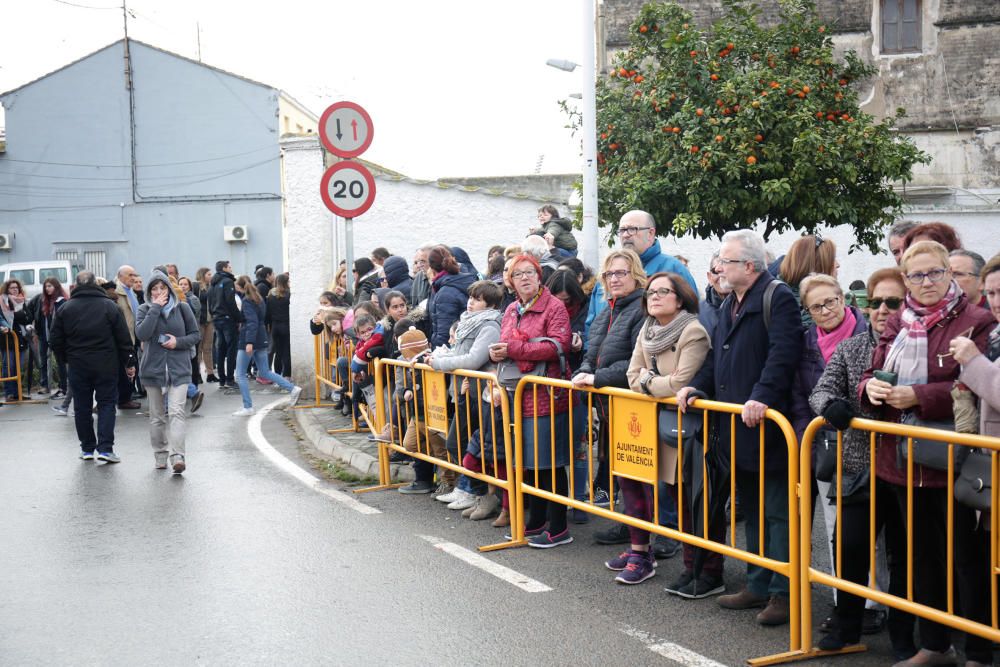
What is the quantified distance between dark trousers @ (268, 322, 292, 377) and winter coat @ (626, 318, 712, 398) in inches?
470

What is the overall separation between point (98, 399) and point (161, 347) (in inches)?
37.4

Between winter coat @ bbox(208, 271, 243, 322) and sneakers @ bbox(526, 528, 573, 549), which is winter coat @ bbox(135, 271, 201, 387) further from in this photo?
winter coat @ bbox(208, 271, 243, 322)

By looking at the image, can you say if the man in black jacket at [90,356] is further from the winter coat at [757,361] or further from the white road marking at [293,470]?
the winter coat at [757,361]

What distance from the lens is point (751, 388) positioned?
5539 mm

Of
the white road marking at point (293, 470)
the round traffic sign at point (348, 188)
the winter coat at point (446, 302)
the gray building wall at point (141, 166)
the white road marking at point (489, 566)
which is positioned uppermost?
the gray building wall at point (141, 166)

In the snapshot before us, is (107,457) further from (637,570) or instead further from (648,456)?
(648,456)

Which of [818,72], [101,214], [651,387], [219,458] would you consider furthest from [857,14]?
[101,214]

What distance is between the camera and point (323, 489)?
9.16 m

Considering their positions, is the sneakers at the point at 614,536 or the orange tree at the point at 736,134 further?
the orange tree at the point at 736,134

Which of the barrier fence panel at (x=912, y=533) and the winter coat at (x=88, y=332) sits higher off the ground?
the winter coat at (x=88, y=332)

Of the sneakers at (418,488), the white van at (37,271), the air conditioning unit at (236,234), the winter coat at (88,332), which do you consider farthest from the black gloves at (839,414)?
the air conditioning unit at (236,234)

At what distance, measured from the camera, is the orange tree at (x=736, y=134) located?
46.5 ft

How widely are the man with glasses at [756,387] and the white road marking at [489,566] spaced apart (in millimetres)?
1084

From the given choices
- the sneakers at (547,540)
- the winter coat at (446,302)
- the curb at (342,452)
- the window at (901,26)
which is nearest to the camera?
the sneakers at (547,540)
